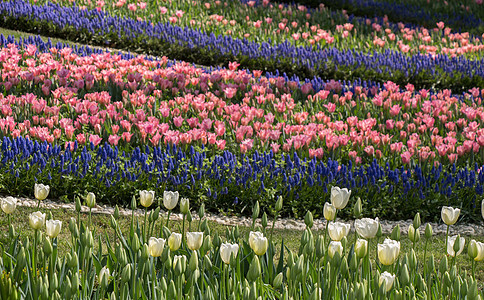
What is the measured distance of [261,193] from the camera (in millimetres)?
5320

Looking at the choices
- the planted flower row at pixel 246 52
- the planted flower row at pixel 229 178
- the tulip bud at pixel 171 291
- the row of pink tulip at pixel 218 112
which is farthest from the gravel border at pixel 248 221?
the planted flower row at pixel 246 52

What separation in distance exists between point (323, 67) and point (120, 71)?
340 centimetres

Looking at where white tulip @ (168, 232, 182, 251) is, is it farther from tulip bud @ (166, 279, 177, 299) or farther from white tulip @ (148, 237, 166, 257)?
tulip bud @ (166, 279, 177, 299)

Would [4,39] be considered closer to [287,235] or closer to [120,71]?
[120,71]

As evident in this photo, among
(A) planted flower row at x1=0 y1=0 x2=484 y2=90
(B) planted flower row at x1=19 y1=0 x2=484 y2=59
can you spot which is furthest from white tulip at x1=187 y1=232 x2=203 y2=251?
(B) planted flower row at x1=19 y1=0 x2=484 y2=59

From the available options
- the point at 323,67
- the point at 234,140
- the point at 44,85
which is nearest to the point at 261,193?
the point at 234,140

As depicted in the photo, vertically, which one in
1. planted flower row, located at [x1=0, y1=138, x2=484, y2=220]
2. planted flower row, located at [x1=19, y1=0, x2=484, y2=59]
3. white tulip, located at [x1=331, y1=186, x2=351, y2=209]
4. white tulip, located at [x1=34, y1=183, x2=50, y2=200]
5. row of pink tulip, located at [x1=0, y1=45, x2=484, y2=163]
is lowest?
planted flower row, located at [x1=0, y1=138, x2=484, y2=220]

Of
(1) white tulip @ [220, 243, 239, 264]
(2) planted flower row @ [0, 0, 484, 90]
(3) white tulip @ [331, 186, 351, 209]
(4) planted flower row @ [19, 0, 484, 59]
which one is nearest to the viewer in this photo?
(1) white tulip @ [220, 243, 239, 264]

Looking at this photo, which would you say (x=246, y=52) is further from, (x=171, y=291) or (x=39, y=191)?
(x=171, y=291)

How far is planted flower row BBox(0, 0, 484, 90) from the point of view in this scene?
9.57 m

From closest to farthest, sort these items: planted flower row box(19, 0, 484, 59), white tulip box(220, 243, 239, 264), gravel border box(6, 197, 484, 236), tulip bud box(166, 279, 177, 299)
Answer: tulip bud box(166, 279, 177, 299) < white tulip box(220, 243, 239, 264) < gravel border box(6, 197, 484, 236) < planted flower row box(19, 0, 484, 59)

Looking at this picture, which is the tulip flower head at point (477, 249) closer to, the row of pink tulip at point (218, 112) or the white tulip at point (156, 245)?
the white tulip at point (156, 245)

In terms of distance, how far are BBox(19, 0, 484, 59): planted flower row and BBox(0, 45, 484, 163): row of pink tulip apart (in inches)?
101

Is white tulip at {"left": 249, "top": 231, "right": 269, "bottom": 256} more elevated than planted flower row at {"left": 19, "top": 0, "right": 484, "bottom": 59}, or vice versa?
white tulip at {"left": 249, "top": 231, "right": 269, "bottom": 256}
